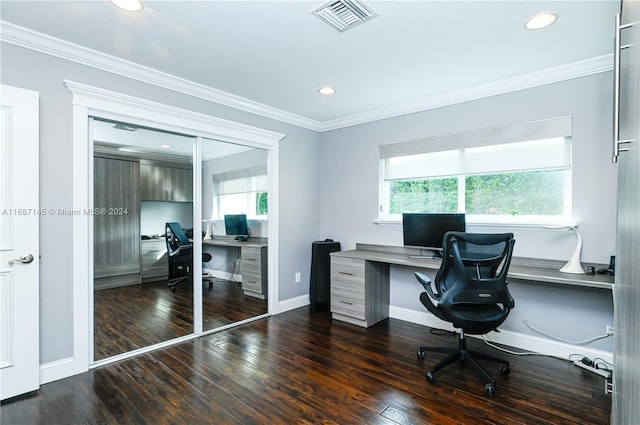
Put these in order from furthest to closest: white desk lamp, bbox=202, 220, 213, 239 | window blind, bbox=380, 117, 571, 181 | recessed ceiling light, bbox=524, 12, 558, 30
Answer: white desk lamp, bbox=202, 220, 213, 239
window blind, bbox=380, 117, 571, 181
recessed ceiling light, bbox=524, 12, 558, 30

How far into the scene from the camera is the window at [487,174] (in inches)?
114

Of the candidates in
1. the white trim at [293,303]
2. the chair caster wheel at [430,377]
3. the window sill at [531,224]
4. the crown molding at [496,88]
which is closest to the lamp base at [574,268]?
the window sill at [531,224]

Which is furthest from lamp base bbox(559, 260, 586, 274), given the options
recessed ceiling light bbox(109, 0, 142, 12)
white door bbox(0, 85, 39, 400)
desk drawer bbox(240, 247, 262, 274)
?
white door bbox(0, 85, 39, 400)

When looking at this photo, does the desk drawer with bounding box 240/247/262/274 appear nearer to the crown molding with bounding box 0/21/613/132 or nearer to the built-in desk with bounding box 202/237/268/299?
the built-in desk with bounding box 202/237/268/299

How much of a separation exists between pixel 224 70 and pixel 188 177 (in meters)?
1.10

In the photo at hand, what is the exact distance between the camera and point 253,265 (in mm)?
3871

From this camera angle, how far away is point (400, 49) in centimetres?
250

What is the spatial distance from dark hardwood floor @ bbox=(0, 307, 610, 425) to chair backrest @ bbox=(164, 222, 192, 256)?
3.02ft

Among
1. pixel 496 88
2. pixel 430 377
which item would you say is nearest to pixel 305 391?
pixel 430 377

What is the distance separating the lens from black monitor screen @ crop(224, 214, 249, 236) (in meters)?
3.61

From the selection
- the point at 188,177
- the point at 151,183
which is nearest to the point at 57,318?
the point at 151,183

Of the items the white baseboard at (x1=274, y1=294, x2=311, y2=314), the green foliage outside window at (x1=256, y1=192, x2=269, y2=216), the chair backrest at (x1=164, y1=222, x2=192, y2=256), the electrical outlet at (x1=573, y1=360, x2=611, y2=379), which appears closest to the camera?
the electrical outlet at (x1=573, y1=360, x2=611, y2=379)

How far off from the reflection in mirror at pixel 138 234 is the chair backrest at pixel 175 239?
3 centimetres

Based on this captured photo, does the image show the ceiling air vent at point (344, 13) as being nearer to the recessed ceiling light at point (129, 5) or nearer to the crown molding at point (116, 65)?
the recessed ceiling light at point (129, 5)
